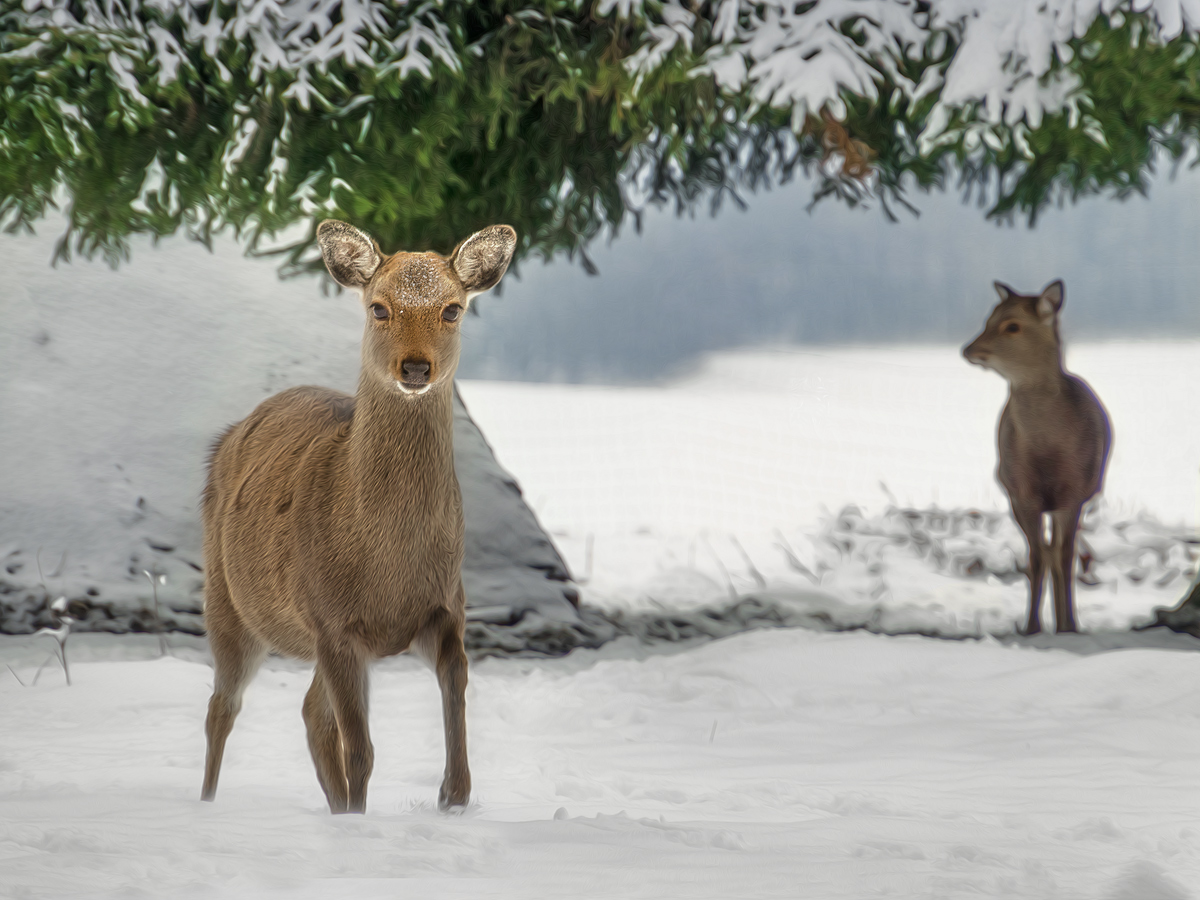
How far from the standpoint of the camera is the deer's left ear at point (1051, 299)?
10.3 m

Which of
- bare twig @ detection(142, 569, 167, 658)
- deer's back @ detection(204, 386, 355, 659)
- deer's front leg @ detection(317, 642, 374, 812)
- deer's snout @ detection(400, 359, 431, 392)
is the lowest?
bare twig @ detection(142, 569, 167, 658)

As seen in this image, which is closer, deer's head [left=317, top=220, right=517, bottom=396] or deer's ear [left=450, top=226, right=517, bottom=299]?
deer's head [left=317, top=220, right=517, bottom=396]

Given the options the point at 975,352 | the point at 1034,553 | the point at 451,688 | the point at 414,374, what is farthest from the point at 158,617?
the point at 1034,553

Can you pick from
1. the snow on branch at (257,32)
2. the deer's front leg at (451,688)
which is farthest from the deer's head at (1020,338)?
the deer's front leg at (451,688)

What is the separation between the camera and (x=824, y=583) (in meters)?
12.3

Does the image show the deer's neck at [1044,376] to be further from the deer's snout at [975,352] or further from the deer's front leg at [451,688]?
the deer's front leg at [451,688]

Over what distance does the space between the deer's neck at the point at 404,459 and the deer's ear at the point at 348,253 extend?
1.43 ft

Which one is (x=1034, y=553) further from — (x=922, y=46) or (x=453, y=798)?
(x=453, y=798)

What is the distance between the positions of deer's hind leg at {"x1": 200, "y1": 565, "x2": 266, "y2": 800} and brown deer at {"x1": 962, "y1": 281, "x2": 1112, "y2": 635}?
21.7 feet

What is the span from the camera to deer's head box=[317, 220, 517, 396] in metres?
4.85

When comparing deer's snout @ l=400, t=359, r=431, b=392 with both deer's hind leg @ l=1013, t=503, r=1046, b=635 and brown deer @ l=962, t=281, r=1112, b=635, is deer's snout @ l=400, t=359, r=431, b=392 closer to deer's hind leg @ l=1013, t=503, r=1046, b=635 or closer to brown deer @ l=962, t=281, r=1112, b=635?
brown deer @ l=962, t=281, r=1112, b=635

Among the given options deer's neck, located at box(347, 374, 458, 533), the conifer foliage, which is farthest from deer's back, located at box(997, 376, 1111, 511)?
deer's neck, located at box(347, 374, 458, 533)

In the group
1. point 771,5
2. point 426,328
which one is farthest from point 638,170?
point 426,328

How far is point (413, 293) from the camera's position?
491 centimetres
